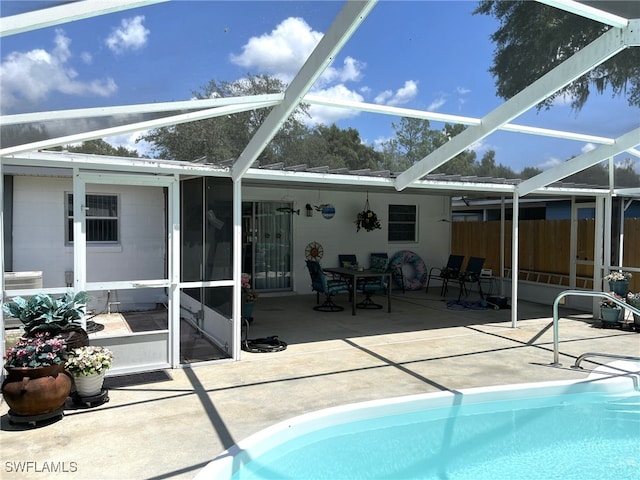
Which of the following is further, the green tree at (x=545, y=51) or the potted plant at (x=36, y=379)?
the green tree at (x=545, y=51)

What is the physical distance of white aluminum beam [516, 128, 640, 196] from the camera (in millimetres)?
6058

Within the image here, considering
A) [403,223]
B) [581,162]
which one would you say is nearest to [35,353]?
[581,162]

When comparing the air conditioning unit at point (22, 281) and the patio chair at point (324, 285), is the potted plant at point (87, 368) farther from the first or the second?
the patio chair at point (324, 285)

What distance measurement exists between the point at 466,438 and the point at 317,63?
338 centimetres

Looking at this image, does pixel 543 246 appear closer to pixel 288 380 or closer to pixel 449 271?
pixel 449 271

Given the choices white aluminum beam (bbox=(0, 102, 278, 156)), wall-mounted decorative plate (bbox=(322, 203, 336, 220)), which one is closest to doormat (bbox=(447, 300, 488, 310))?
wall-mounted decorative plate (bbox=(322, 203, 336, 220))

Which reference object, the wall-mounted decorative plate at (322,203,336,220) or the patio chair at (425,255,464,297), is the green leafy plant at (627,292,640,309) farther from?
the wall-mounted decorative plate at (322,203,336,220)

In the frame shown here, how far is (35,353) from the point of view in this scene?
377 cm

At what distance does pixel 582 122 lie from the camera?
573 cm

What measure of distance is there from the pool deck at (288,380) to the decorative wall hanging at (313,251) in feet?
7.56

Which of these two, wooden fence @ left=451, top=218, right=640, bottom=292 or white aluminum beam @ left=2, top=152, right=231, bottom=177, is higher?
white aluminum beam @ left=2, top=152, right=231, bottom=177

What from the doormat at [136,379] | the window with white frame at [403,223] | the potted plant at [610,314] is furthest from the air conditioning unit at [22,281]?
the potted plant at [610,314]

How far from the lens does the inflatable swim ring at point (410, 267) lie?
11.6 meters

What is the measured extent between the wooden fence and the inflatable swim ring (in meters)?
1.56
